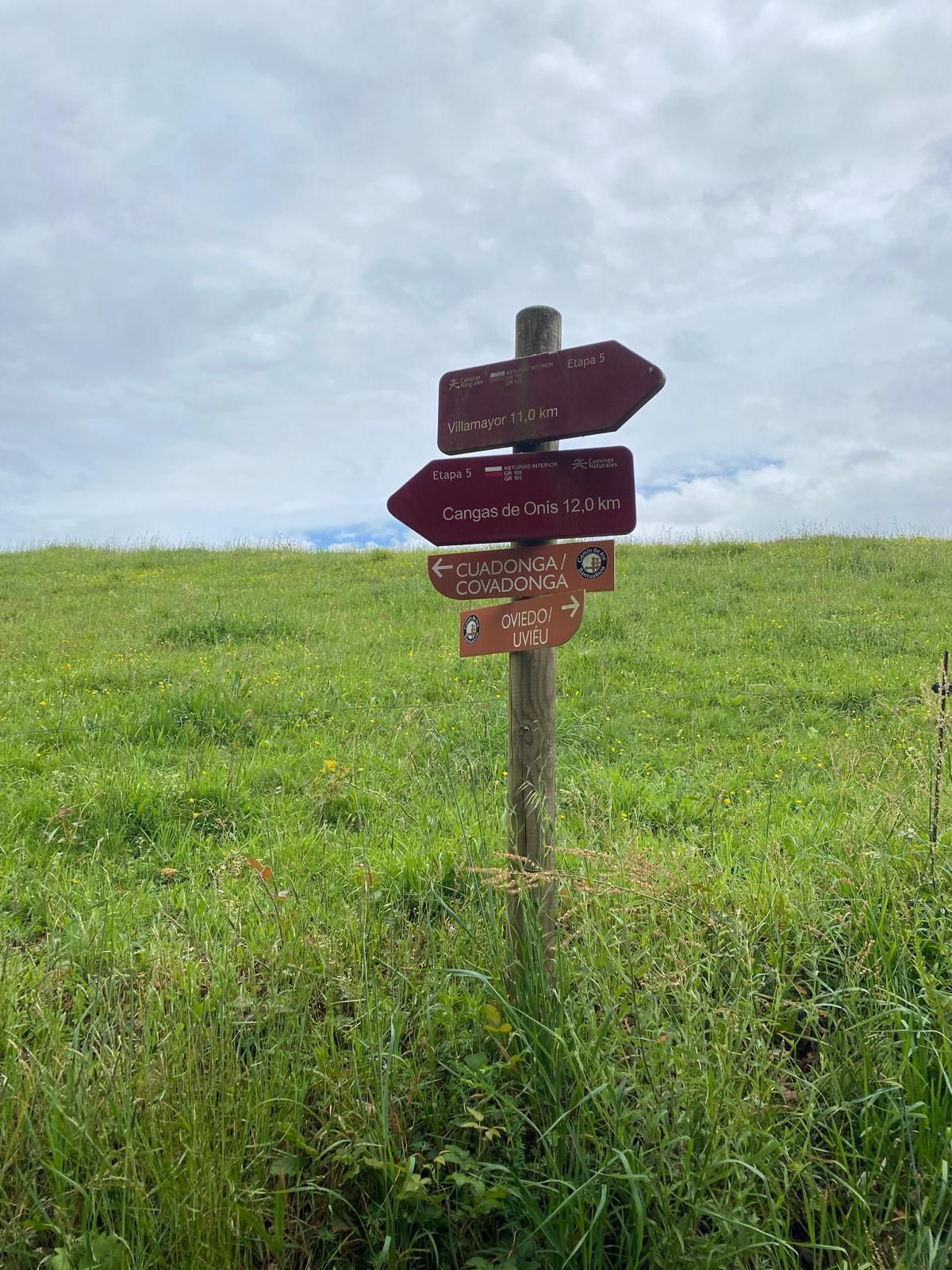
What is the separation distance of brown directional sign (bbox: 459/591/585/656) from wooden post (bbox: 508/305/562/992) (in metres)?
0.08

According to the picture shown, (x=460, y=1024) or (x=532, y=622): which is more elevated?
(x=532, y=622)

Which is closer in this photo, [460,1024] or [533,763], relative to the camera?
[460,1024]

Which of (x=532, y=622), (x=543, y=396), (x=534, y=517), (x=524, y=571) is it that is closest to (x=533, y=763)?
(x=532, y=622)

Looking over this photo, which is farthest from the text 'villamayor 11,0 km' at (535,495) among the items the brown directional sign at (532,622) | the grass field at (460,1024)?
the grass field at (460,1024)

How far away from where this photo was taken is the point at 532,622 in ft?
9.50

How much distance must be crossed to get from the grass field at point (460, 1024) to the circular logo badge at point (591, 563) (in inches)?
40.2

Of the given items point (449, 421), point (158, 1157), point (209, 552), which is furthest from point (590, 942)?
point (209, 552)

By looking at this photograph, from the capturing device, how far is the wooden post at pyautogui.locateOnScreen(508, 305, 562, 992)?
281 centimetres

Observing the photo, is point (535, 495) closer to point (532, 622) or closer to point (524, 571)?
point (524, 571)

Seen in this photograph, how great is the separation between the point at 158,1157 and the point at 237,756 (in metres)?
3.87

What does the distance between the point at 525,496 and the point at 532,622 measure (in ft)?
1.57

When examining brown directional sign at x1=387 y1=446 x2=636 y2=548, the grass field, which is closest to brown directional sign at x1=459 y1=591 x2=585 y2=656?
brown directional sign at x1=387 y1=446 x2=636 y2=548

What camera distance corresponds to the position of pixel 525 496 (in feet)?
9.63

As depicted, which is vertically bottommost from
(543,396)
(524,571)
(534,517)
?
(524,571)
